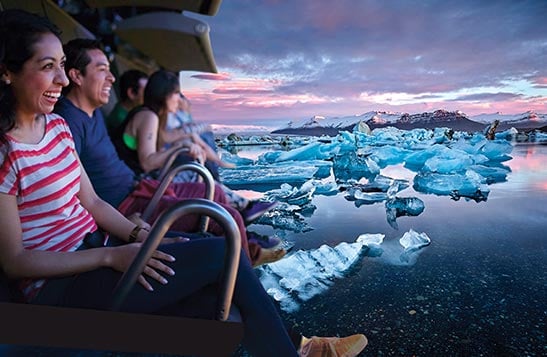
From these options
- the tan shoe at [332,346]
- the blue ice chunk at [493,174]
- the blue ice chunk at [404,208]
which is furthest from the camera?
the blue ice chunk at [493,174]

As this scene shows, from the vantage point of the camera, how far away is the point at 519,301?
48.0 inches

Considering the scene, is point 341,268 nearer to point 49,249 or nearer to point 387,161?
point 49,249

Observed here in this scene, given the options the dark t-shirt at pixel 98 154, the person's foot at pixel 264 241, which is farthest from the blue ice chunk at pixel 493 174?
the dark t-shirt at pixel 98 154

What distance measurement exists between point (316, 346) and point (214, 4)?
1603 mm

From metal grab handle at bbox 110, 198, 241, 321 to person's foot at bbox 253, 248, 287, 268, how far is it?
0.92 meters

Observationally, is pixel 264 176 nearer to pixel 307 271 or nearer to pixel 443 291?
pixel 307 271

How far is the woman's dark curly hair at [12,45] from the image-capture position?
0.65m

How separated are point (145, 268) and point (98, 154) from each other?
0.65 m

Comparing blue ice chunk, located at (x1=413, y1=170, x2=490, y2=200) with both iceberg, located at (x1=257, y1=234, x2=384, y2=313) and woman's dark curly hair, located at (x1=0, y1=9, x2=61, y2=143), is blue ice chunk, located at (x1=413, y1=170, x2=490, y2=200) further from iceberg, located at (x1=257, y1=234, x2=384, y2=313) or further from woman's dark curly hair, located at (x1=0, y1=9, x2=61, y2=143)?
woman's dark curly hair, located at (x1=0, y1=9, x2=61, y2=143)

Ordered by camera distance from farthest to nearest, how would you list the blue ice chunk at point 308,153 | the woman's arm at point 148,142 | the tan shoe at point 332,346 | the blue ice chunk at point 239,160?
the blue ice chunk at point 308,153, the blue ice chunk at point 239,160, the woman's arm at point 148,142, the tan shoe at point 332,346

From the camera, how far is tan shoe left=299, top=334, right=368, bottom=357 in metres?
0.86

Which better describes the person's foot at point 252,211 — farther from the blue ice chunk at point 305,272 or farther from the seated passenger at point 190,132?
the blue ice chunk at point 305,272

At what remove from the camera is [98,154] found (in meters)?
1.16

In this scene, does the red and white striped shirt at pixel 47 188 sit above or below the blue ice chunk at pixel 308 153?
above
